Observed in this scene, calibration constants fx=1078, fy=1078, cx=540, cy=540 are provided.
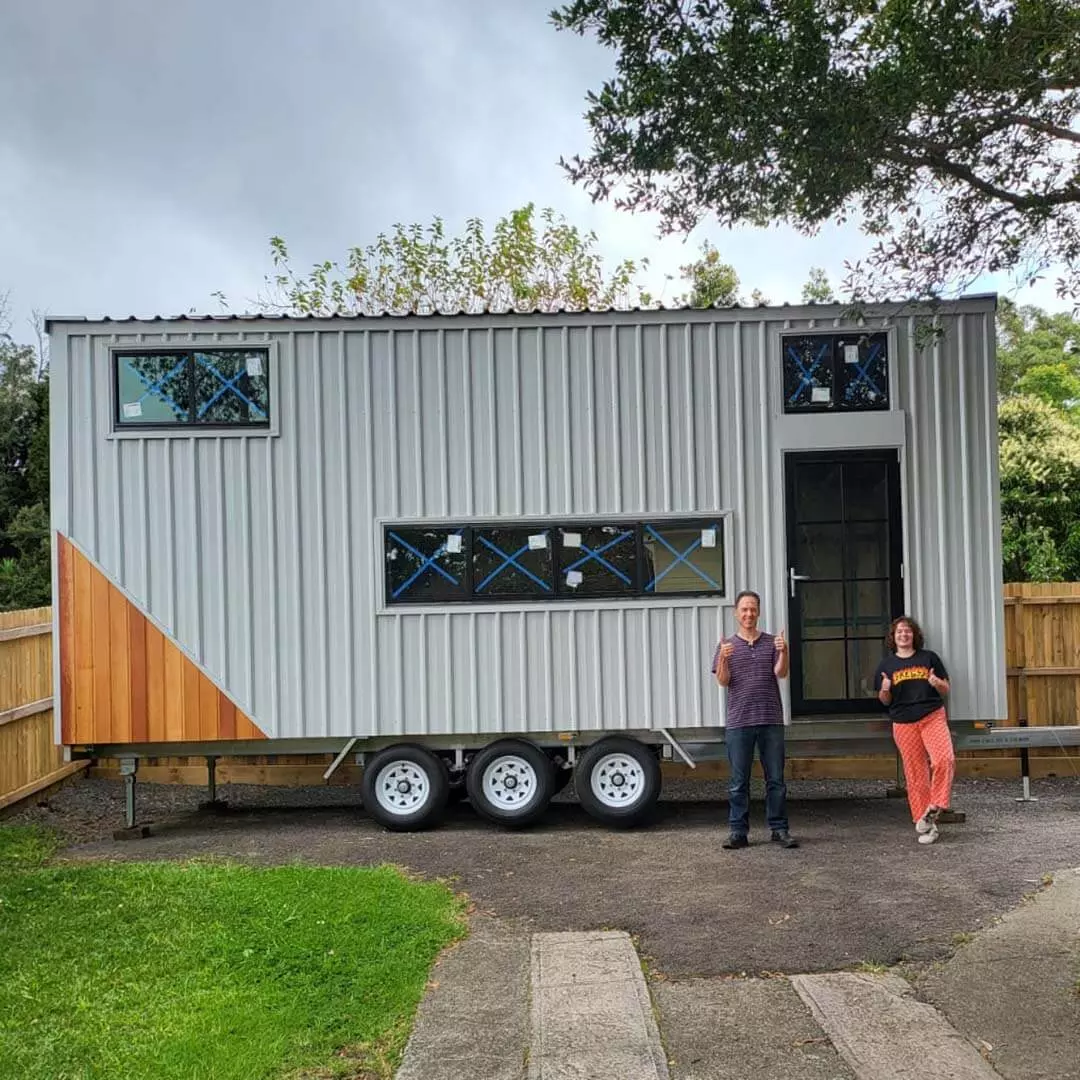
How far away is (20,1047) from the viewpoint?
3.79 metres

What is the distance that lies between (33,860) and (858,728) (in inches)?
212

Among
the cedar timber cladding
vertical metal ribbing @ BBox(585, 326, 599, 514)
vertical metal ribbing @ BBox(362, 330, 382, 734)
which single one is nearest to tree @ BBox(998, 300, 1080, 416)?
vertical metal ribbing @ BBox(585, 326, 599, 514)

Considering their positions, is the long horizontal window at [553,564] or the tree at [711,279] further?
the tree at [711,279]

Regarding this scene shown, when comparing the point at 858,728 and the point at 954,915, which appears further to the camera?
the point at 858,728

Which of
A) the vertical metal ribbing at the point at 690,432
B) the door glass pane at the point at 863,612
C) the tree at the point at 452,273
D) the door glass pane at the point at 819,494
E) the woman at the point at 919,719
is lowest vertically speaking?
the woman at the point at 919,719

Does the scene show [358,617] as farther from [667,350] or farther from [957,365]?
[957,365]

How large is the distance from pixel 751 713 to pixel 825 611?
1220mm

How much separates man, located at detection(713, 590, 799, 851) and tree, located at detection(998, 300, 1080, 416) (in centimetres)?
1705

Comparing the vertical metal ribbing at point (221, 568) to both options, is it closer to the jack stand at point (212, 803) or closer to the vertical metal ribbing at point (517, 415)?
the jack stand at point (212, 803)

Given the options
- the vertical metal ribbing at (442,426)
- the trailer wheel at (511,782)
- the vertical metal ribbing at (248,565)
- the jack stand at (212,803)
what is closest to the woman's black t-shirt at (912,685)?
the trailer wheel at (511,782)

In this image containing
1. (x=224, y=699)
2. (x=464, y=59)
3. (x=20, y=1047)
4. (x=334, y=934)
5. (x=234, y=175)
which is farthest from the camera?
(x=234, y=175)

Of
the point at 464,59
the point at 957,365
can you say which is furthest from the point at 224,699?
the point at 464,59

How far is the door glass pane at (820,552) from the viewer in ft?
24.6

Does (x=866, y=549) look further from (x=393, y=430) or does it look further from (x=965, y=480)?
(x=393, y=430)
